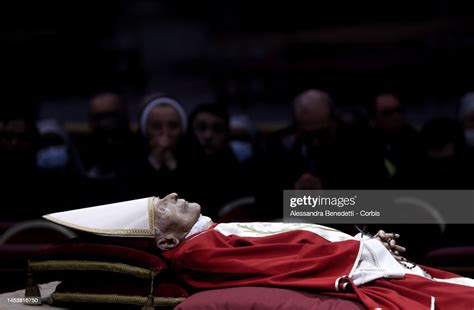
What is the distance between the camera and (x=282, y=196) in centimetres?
571

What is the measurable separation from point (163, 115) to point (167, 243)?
1596 millimetres

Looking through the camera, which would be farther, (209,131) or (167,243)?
(209,131)

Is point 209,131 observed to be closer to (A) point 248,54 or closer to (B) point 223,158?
(B) point 223,158

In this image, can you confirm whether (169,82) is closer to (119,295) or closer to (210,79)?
(210,79)

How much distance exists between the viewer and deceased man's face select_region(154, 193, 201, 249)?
14.3ft

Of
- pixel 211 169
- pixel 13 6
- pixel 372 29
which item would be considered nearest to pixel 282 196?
pixel 211 169

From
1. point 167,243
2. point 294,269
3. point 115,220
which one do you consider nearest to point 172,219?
point 167,243

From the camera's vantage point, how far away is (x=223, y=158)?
5.87m

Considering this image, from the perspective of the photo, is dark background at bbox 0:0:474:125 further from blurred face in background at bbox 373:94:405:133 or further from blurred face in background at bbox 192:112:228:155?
blurred face in background at bbox 192:112:228:155

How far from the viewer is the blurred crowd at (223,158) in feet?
18.8

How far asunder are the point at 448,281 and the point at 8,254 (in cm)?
252

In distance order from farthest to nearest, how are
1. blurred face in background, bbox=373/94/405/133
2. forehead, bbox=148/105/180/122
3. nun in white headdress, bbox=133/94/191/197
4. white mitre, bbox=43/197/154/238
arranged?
blurred face in background, bbox=373/94/405/133, forehead, bbox=148/105/180/122, nun in white headdress, bbox=133/94/191/197, white mitre, bbox=43/197/154/238

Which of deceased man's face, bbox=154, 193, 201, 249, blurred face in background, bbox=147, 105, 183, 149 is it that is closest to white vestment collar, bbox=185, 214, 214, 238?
deceased man's face, bbox=154, 193, 201, 249

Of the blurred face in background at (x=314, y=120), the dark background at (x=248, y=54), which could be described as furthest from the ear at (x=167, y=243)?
the dark background at (x=248, y=54)
